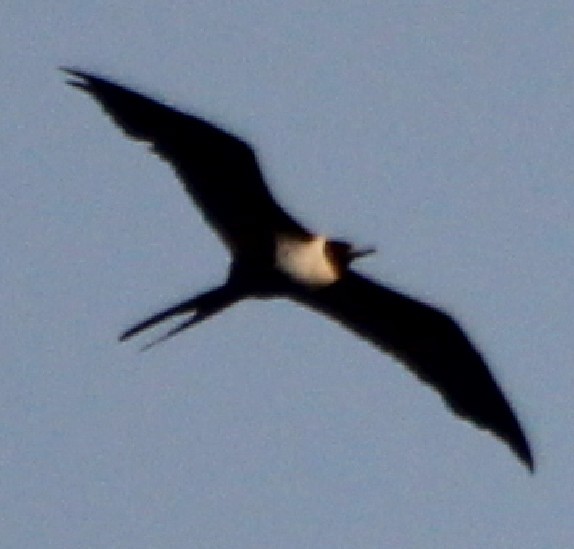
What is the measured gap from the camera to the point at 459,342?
11.3 meters

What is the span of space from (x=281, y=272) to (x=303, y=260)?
116 mm

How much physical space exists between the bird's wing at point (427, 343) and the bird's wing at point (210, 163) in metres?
0.58

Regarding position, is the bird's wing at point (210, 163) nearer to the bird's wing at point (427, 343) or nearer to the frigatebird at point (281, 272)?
the frigatebird at point (281, 272)

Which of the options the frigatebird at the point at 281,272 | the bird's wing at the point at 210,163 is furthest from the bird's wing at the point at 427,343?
the bird's wing at the point at 210,163

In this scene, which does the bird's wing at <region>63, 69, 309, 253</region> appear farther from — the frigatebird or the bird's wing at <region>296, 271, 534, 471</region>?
the bird's wing at <region>296, 271, 534, 471</region>

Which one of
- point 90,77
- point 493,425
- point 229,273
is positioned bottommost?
point 493,425

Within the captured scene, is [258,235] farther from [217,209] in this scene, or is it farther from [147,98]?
[147,98]

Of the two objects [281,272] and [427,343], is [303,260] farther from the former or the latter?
[427,343]

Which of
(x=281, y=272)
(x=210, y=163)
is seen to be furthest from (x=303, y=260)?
(x=210, y=163)

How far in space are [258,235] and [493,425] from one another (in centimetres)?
158

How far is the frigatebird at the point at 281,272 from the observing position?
10.5 m

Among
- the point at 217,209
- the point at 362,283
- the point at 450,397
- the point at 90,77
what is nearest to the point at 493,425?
→ the point at 450,397

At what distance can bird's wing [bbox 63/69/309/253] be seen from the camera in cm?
1034

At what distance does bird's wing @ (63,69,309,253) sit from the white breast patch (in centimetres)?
6
